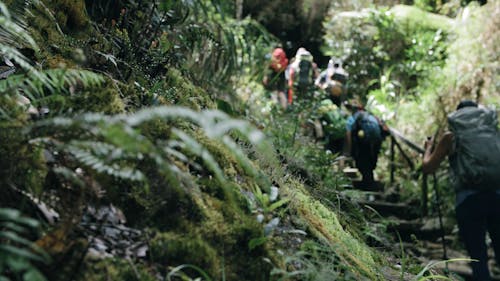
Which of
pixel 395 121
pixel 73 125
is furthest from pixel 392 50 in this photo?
pixel 73 125

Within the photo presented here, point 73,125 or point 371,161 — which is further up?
point 73,125

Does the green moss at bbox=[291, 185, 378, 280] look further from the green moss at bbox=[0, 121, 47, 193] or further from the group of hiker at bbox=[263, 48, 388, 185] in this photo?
the group of hiker at bbox=[263, 48, 388, 185]

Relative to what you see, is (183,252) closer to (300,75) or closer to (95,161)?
(95,161)

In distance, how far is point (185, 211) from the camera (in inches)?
79.6

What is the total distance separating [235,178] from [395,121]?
1162cm

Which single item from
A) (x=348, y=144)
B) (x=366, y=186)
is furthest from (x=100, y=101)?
(x=366, y=186)

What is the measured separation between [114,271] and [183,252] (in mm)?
264

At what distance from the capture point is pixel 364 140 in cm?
865

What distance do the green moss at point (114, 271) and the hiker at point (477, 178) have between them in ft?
12.4

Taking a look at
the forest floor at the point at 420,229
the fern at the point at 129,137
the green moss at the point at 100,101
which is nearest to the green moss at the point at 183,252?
the fern at the point at 129,137

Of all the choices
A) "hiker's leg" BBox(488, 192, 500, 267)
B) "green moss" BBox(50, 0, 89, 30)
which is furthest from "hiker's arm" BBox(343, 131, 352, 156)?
"green moss" BBox(50, 0, 89, 30)

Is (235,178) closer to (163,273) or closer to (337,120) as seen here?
(163,273)

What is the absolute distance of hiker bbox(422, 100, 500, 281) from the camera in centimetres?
475

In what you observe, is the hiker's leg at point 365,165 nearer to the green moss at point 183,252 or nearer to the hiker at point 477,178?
the hiker at point 477,178
